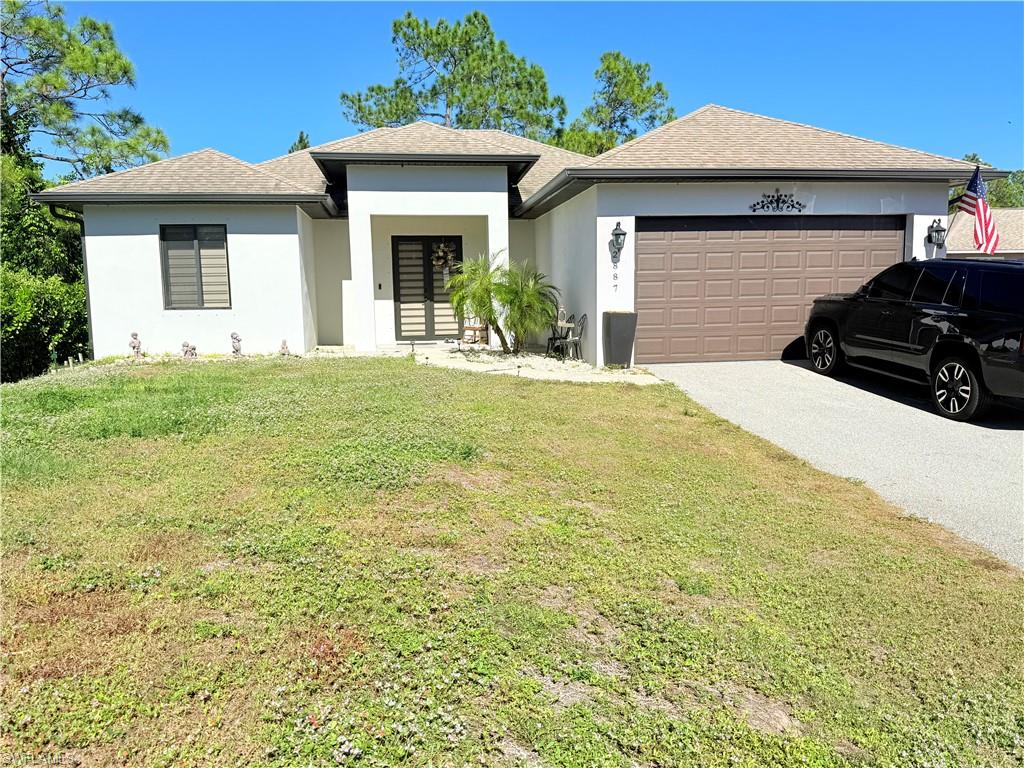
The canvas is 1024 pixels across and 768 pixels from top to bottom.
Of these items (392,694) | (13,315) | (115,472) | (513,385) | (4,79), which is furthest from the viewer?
(4,79)

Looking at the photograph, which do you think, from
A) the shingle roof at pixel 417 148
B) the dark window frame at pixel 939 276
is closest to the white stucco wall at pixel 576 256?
the shingle roof at pixel 417 148

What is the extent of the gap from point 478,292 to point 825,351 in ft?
19.2

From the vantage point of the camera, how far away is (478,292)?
12.5 meters

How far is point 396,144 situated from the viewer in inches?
550

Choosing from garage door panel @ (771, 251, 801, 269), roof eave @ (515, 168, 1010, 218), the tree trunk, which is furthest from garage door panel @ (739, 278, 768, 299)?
the tree trunk

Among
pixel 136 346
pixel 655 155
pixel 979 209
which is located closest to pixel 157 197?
pixel 136 346

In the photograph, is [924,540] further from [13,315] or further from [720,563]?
[13,315]

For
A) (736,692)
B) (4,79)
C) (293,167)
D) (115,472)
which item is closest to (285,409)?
(115,472)

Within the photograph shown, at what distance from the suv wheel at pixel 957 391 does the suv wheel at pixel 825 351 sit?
2.28 metres

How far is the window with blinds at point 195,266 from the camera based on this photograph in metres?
13.6

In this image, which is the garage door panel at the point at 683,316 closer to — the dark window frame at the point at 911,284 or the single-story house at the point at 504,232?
the single-story house at the point at 504,232

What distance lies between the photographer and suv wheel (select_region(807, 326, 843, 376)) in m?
10.7

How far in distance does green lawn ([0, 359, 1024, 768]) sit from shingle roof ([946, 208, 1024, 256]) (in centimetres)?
2472

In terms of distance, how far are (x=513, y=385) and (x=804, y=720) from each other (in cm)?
728
